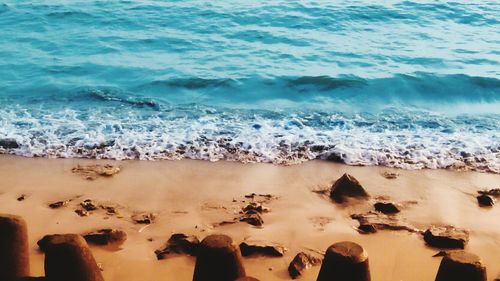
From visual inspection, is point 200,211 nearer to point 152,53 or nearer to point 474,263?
point 474,263

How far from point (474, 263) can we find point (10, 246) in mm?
2336

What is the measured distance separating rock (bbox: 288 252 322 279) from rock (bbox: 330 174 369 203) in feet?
3.89

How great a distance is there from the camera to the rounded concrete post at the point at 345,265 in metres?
2.87

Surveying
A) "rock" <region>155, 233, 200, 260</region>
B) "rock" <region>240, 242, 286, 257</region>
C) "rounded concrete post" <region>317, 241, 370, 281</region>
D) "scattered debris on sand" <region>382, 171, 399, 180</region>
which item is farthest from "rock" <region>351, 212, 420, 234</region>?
"rounded concrete post" <region>317, 241, 370, 281</region>

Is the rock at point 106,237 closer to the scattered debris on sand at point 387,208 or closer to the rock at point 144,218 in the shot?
the rock at point 144,218

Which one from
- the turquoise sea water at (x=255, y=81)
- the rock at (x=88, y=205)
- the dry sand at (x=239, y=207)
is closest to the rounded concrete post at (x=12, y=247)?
the dry sand at (x=239, y=207)

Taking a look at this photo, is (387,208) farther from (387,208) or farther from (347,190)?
(347,190)

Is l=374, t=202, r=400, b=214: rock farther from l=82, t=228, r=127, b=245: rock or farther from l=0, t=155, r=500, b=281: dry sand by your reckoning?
l=82, t=228, r=127, b=245: rock

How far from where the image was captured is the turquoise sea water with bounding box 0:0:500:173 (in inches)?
275

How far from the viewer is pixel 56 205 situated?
523 centimetres

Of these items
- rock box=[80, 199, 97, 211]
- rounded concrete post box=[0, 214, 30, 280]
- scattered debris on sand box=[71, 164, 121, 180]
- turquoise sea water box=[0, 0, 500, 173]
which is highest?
rounded concrete post box=[0, 214, 30, 280]

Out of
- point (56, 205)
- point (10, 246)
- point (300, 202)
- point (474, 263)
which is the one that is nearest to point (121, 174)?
point (56, 205)

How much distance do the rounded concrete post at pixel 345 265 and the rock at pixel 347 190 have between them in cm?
251

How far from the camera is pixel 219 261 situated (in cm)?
299
